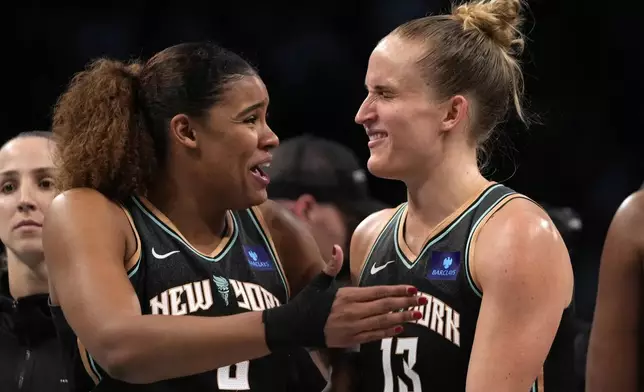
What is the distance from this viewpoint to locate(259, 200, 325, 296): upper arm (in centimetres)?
254

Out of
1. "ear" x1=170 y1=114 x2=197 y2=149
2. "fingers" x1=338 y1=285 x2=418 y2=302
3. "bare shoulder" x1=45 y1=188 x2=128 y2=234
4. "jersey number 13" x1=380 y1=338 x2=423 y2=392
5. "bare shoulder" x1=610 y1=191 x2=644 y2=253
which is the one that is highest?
"ear" x1=170 y1=114 x2=197 y2=149

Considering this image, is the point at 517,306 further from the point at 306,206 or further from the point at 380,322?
the point at 306,206

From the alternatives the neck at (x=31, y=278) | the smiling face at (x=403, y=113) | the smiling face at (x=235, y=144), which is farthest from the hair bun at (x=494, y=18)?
the neck at (x=31, y=278)

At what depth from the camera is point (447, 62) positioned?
2.28 metres

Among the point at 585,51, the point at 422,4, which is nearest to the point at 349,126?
the point at 422,4

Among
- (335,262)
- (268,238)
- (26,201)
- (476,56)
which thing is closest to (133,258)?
(268,238)

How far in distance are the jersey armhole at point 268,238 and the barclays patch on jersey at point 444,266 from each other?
39 centimetres

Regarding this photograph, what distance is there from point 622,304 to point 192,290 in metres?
0.93

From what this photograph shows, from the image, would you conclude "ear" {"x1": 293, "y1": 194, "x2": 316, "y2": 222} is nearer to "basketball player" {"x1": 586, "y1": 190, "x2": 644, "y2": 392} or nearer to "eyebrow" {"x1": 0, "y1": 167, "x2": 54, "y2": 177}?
"eyebrow" {"x1": 0, "y1": 167, "x2": 54, "y2": 177}

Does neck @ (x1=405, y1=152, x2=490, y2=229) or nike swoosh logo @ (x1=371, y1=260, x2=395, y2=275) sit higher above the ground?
neck @ (x1=405, y1=152, x2=490, y2=229)

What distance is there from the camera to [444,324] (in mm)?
2184

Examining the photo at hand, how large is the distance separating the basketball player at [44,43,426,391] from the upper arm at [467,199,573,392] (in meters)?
0.20

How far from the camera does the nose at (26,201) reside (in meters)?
3.05

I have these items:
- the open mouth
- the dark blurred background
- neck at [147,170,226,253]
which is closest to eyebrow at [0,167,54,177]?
neck at [147,170,226,253]
